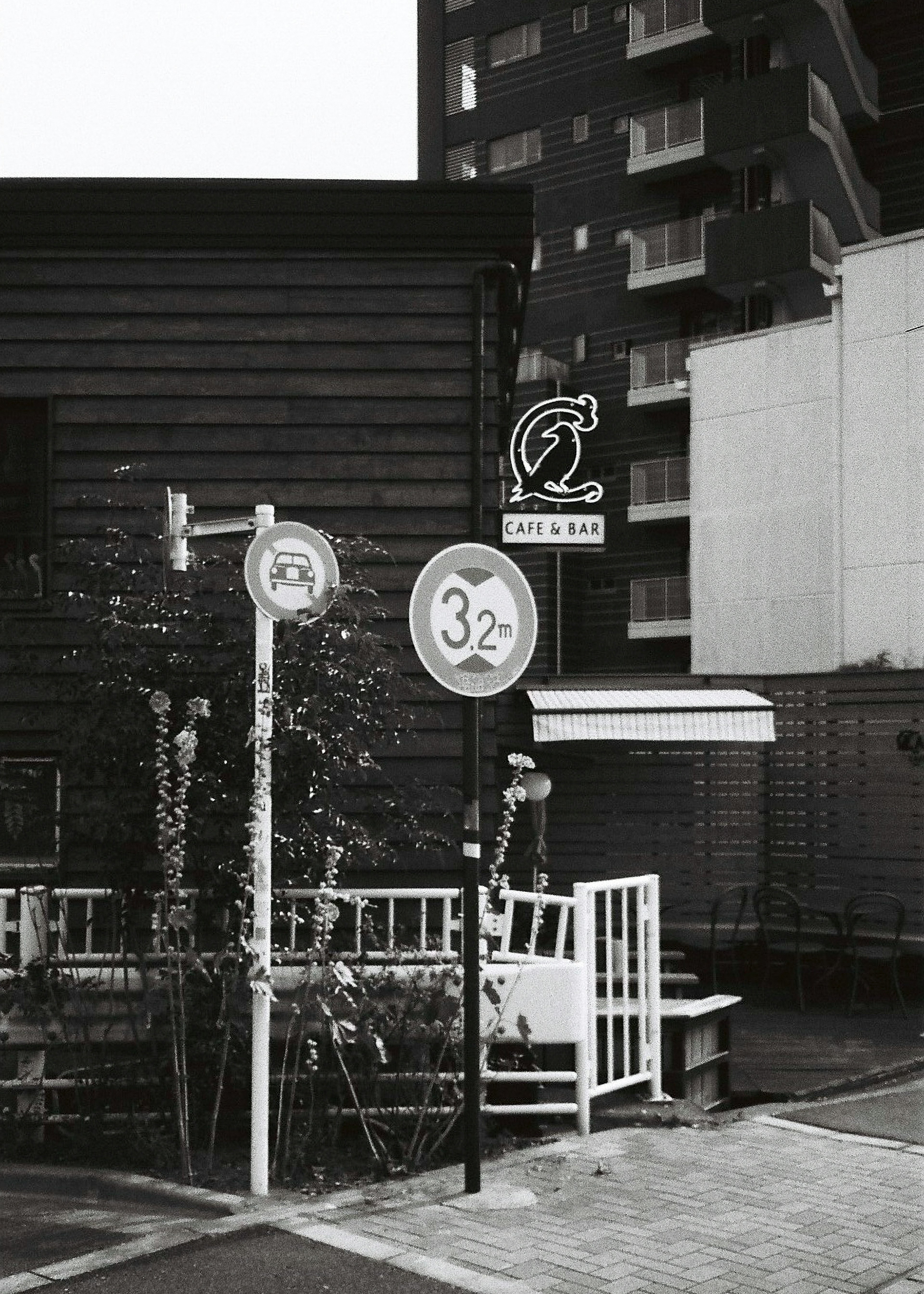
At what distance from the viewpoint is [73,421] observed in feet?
32.8

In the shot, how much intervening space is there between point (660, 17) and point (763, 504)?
15.8 meters

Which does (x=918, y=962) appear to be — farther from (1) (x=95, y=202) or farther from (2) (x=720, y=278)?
(2) (x=720, y=278)

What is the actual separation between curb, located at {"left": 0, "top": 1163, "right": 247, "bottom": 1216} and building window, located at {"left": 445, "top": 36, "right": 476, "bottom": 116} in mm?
38086

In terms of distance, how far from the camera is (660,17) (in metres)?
35.4

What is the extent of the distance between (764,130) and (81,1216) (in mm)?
28598

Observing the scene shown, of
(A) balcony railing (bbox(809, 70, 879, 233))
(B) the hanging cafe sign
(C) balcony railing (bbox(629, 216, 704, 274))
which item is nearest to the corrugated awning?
(B) the hanging cafe sign

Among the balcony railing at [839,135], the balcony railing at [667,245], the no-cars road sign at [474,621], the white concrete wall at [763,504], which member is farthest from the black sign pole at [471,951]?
the balcony railing at [667,245]

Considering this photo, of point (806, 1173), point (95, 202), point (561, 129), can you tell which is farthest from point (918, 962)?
point (561, 129)

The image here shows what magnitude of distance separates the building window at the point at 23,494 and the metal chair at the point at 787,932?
676 cm

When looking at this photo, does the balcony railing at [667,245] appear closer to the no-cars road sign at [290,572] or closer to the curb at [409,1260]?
the no-cars road sign at [290,572]

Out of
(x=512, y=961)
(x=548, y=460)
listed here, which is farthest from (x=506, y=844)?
(x=548, y=460)

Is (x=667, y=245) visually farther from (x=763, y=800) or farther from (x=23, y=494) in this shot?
(x=23, y=494)

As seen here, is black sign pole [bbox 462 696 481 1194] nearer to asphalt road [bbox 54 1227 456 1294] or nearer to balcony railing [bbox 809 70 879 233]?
asphalt road [bbox 54 1227 456 1294]

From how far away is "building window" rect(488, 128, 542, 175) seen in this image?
3934 cm
